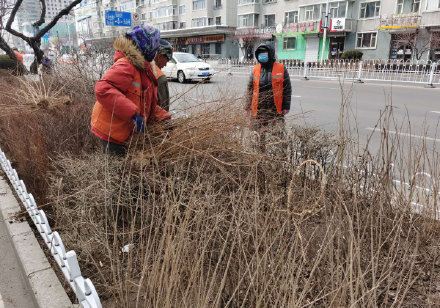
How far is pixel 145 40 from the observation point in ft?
8.50

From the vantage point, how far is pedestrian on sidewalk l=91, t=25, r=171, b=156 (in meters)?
2.42

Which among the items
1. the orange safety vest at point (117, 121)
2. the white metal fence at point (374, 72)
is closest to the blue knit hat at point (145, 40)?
the orange safety vest at point (117, 121)

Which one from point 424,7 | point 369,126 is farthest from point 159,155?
point 424,7

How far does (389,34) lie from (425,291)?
34.3 metres

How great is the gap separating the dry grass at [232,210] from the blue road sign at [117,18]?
18169 millimetres

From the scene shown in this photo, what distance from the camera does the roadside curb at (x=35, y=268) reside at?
2.12 m

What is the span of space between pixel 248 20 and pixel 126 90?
141ft

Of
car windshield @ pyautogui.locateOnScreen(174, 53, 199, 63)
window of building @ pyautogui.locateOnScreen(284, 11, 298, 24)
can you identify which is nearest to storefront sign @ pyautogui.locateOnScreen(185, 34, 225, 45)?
window of building @ pyautogui.locateOnScreen(284, 11, 298, 24)

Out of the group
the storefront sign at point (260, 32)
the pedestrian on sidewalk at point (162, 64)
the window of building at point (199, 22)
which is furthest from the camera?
the window of building at point (199, 22)

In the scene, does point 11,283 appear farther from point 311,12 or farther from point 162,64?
point 311,12

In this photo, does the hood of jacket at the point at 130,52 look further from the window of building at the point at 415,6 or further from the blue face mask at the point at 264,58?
the window of building at the point at 415,6

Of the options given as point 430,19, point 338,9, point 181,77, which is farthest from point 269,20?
point 181,77

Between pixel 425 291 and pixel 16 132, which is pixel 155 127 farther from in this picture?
pixel 16 132

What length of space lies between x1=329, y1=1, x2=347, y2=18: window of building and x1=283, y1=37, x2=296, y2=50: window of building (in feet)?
16.9
